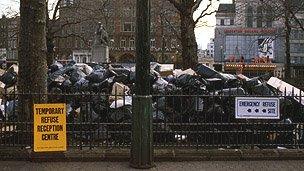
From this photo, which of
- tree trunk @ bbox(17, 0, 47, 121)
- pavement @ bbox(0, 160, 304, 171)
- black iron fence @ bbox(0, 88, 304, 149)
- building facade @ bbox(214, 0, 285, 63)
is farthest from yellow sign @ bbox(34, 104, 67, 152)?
building facade @ bbox(214, 0, 285, 63)

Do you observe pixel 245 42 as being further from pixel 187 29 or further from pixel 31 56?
pixel 31 56

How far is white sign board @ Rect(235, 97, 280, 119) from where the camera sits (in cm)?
980

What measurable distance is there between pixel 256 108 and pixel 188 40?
18356 mm

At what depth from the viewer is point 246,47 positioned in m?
89.6

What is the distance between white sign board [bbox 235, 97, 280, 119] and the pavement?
0.97 meters

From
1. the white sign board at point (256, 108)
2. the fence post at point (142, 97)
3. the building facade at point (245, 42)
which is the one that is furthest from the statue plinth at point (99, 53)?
the building facade at point (245, 42)

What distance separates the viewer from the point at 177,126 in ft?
32.6

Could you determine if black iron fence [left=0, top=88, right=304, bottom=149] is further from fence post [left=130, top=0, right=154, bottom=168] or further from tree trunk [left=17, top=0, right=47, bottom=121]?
fence post [left=130, top=0, right=154, bottom=168]

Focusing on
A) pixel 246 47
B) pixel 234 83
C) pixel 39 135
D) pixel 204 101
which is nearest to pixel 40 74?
pixel 39 135

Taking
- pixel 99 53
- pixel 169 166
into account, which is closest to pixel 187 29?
pixel 99 53

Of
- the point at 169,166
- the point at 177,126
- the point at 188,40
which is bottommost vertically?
the point at 169,166

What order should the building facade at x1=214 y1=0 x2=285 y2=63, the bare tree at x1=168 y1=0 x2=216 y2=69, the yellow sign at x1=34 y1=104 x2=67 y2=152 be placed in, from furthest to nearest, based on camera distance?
the building facade at x1=214 y1=0 x2=285 y2=63 < the bare tree at x1=168 y1=0 x2=216 y2=69 < the yellow sign at x1=34 y1=104 x2=67 y2=152

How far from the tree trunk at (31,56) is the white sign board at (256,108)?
3.76 m

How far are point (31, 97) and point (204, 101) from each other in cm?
342
